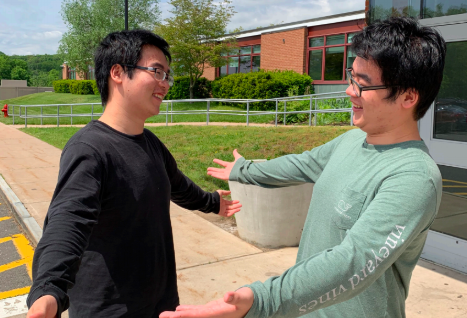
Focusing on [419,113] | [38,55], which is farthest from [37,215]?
[38,55]

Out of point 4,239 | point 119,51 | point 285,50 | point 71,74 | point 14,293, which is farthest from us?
point 71,74

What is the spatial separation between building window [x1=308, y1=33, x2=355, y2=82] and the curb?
17.2 meters

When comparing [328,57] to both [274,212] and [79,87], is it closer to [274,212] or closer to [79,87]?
[274,212]

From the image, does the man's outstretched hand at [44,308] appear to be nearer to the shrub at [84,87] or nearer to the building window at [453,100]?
the building window at [453,100]

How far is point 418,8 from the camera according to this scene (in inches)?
187

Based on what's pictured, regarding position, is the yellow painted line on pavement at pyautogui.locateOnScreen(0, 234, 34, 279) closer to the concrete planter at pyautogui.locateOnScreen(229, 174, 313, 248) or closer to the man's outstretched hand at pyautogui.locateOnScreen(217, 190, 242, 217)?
the concrete planter at pyautogui.locateOnScreen(229, 174, 313, 248)

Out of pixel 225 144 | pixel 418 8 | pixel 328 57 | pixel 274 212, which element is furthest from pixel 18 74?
pixel 418 8

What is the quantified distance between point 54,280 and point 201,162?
763 cm

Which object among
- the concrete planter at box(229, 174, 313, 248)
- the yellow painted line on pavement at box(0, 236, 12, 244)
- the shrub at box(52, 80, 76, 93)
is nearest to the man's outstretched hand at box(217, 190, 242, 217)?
the concrete planter at box(229, 174, 313, 248)

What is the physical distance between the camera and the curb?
225 inches

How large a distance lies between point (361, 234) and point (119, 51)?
4.68ft

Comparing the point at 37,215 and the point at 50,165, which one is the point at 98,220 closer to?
the point at 37,215

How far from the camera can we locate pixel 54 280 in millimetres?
1522

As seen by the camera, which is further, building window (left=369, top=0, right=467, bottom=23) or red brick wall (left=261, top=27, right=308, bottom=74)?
red brick wall (left=261, top=27, right=308, bottom=74)
